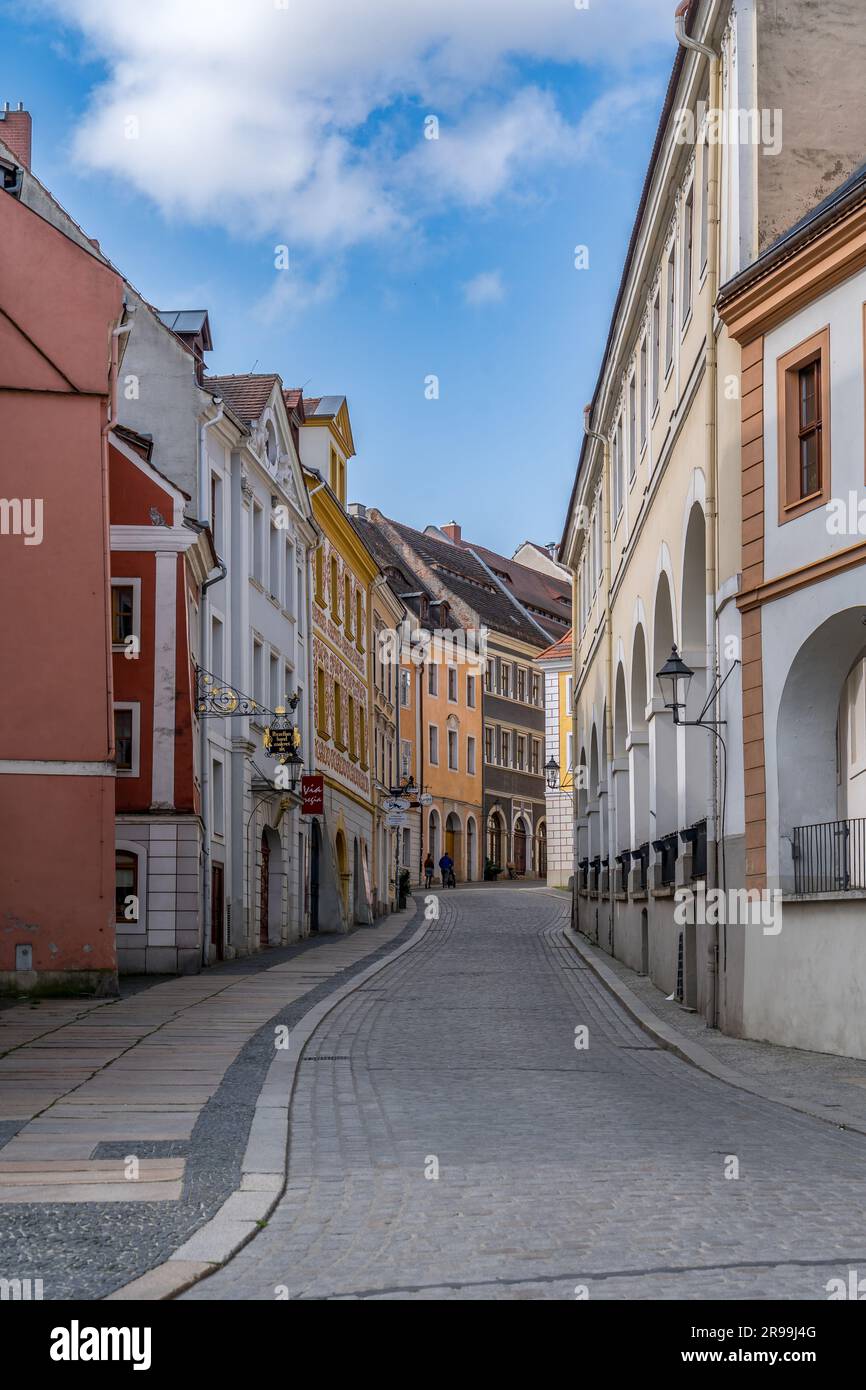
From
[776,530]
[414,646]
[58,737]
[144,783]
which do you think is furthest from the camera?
[414,646]

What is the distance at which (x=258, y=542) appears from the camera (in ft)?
114

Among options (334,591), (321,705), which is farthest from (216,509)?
(334,591)

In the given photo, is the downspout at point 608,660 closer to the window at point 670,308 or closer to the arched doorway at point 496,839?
the window at point 670,308

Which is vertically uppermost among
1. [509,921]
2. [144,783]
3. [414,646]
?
[414,646]

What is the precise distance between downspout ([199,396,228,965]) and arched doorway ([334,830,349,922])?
47.9ft

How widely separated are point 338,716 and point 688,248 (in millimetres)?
25404

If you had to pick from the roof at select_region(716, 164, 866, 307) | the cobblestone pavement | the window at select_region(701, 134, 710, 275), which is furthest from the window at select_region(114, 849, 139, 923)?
the roof at select_region(716, 164, 866, 307)

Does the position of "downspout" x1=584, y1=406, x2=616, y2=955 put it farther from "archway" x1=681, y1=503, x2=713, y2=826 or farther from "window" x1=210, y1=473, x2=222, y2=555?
"archway" x1=681, y1=503, x2=713, y2=826

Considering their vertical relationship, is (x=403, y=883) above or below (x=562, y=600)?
below

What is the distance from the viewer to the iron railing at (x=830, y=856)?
600 inches

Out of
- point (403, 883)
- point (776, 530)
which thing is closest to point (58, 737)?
point (776, 530)
